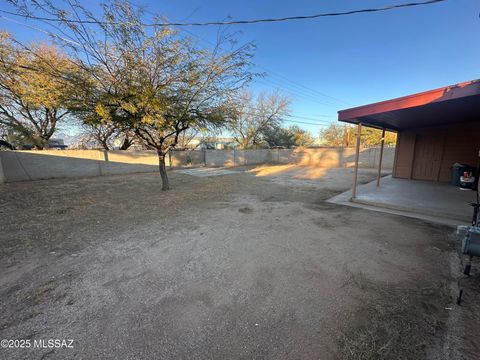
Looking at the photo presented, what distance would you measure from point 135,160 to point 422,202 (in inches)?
532

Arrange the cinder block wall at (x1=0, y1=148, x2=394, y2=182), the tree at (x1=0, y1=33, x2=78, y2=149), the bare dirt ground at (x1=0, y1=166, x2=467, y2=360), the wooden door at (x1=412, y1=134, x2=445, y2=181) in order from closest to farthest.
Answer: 1. the bare dirt ground at (x1=0, y1=166, x2=467, y2=360)
2. the tree at (x1=0, y1=33, x2=78, y2=149)
3. the wooden door at (x1=412, y1=134, x2=445, y2=181)
4. the cinder block wall at (x1=0, y1=148, x2=394, y2=182)

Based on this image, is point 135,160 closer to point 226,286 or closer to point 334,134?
point 226,286

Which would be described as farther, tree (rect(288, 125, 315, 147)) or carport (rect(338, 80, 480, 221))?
tree (rect(288, 125, 315, 147))

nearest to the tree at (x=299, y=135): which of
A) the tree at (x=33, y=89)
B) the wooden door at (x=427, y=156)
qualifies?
the wooden door at (x=427, y=156)

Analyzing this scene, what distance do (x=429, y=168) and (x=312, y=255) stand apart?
29.7 ft

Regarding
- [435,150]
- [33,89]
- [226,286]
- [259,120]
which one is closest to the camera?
[226,286]

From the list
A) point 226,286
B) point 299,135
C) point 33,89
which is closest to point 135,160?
point 33,89

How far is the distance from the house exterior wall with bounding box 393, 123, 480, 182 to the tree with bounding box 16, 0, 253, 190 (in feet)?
25.5

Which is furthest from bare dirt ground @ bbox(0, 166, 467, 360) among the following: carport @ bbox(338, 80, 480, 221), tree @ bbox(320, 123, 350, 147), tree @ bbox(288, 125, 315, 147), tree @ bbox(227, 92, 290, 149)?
tree @ bbox(320, 123, 350, 147)

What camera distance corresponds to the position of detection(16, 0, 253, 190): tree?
15.0ft

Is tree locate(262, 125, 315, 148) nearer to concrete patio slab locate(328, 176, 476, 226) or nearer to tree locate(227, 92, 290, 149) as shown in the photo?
tree locate(227, 92, 290, 149)

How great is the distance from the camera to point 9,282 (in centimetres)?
219

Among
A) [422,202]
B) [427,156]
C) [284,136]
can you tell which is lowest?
[422,202]

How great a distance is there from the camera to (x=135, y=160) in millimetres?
12578
